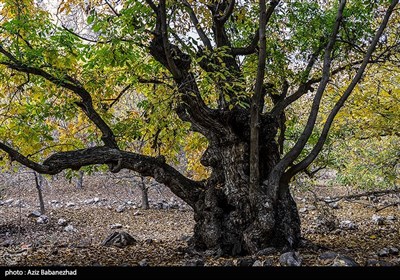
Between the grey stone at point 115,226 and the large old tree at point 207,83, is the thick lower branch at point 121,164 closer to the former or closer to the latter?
the large old tree at point 207,83

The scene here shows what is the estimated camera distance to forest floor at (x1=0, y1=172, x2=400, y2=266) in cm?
549

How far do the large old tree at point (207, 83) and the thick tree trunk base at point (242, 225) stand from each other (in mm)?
17

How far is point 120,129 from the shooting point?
7418 mm

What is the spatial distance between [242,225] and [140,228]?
29.4 ft

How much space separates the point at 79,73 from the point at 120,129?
1.36 metres

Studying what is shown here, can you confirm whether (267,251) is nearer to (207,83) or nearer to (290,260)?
(290,260)

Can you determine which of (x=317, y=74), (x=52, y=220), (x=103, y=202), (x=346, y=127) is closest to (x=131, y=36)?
(x=317, y=74)

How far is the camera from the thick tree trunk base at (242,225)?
5523mm

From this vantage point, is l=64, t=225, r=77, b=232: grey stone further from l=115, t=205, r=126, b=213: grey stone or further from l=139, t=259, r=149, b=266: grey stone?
l=139, t=259, r=149, b=266: grey stone

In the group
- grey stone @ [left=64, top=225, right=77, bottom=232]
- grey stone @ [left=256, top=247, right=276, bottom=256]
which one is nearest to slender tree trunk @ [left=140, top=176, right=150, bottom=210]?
grey stone @ [left=64, top=225, right=77, bottom=232]

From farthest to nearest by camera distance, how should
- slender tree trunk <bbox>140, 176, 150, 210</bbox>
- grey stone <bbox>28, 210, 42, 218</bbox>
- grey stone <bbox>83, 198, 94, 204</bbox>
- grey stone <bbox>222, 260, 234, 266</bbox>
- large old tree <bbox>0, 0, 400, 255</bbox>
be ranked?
1. grey stone <bbox>83, 198, 94, 204</bbox>
2. slender tree trunk <bbox>140, 176, 150, 210</bbox>
3. grey stone <bbox>28, 210, 42, 218</bbox>
4. large old tree <bbox>0, 0, 400, 255</bbox>
5. grey stone <bbox>222, 260, 234, 266</bbox>

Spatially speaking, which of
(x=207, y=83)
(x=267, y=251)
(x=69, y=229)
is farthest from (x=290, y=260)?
(x=69, y=229)

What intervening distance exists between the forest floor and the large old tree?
Result: 93cm
